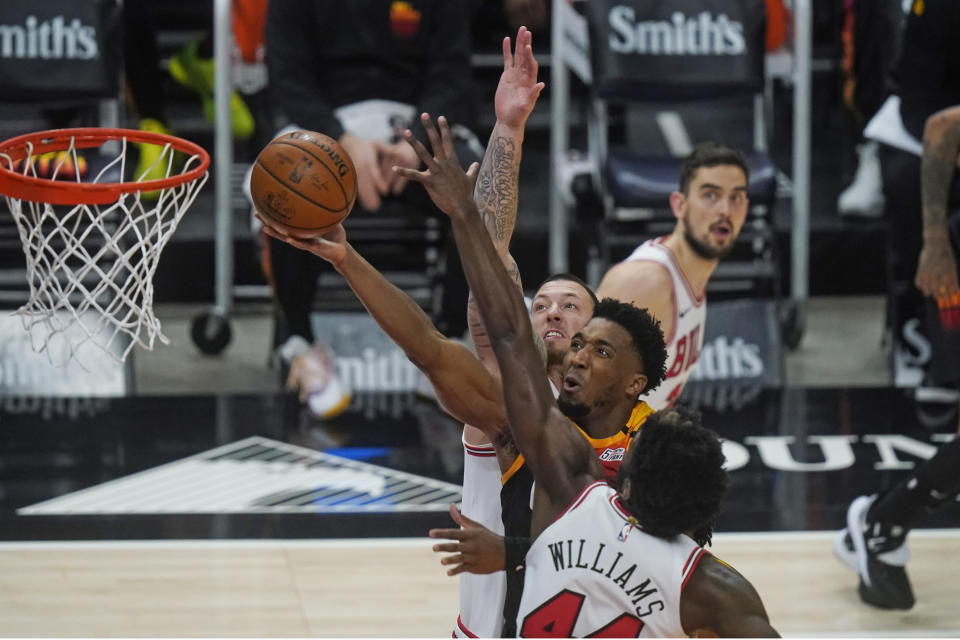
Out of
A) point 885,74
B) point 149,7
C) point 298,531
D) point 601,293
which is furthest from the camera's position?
point 149,7

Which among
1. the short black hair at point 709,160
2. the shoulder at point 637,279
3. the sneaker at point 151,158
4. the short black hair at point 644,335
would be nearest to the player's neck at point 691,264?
the shoulder at point 637,279

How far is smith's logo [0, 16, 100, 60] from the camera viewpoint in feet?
21.5

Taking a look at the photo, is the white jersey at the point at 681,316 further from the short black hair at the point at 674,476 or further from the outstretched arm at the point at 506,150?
the short black hair at the point at 674,476

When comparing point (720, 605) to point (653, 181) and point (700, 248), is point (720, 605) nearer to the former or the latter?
point (700, 248)

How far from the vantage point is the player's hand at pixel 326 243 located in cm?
273

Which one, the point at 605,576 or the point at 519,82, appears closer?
the point at 605,576

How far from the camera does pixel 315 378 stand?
245 inches

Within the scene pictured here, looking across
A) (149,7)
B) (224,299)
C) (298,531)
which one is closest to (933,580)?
(298,531)

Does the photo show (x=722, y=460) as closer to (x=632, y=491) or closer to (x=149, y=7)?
(x=632, y=491)

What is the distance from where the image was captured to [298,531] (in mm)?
5086

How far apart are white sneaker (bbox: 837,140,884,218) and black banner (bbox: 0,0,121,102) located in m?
3.59

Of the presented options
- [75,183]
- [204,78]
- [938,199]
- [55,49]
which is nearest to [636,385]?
[75,183]

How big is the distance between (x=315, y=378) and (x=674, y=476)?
3.75 meters

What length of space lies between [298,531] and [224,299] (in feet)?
7.07
